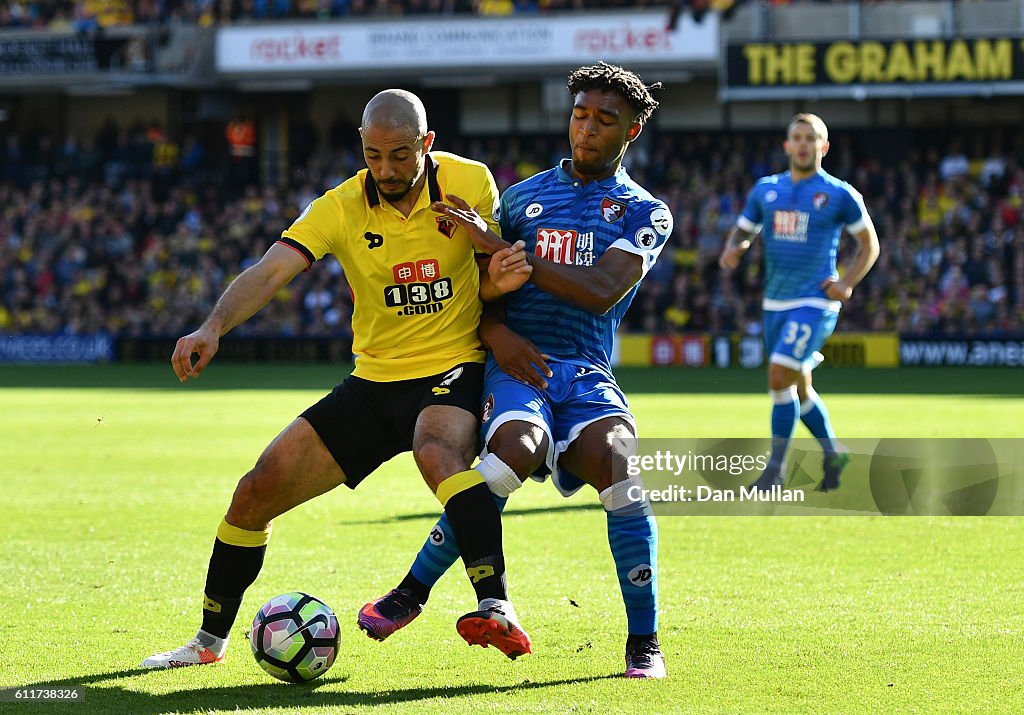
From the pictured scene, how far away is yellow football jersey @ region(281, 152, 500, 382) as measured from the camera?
19.6 ft

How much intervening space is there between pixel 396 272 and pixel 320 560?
2.81m

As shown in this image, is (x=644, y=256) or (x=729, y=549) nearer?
(x=644, y=256)

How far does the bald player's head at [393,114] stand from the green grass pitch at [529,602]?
83.0 inches

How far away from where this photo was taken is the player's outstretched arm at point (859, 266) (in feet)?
34.2

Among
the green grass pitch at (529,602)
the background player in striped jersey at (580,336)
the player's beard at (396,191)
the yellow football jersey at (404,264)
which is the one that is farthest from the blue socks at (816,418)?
the player's beard at (396,191)

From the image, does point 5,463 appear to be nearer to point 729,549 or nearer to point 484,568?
point 729,549

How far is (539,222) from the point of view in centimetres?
619

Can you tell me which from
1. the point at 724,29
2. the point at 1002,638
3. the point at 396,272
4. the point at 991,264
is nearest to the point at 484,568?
the point at 396,272

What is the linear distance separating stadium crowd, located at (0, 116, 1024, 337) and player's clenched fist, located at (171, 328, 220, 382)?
2412 centimetres

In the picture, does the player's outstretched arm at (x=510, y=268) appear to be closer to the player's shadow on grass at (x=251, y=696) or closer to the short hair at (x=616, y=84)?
the short hair at (x=616, y=84)

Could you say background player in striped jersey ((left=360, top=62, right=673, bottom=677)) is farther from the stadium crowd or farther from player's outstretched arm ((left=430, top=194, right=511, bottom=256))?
the stadium crowd

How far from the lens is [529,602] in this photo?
273 inches

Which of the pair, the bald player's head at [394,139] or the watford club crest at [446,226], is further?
the watford club crest at [446,226]

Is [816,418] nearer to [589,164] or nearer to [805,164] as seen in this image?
[805,164]
